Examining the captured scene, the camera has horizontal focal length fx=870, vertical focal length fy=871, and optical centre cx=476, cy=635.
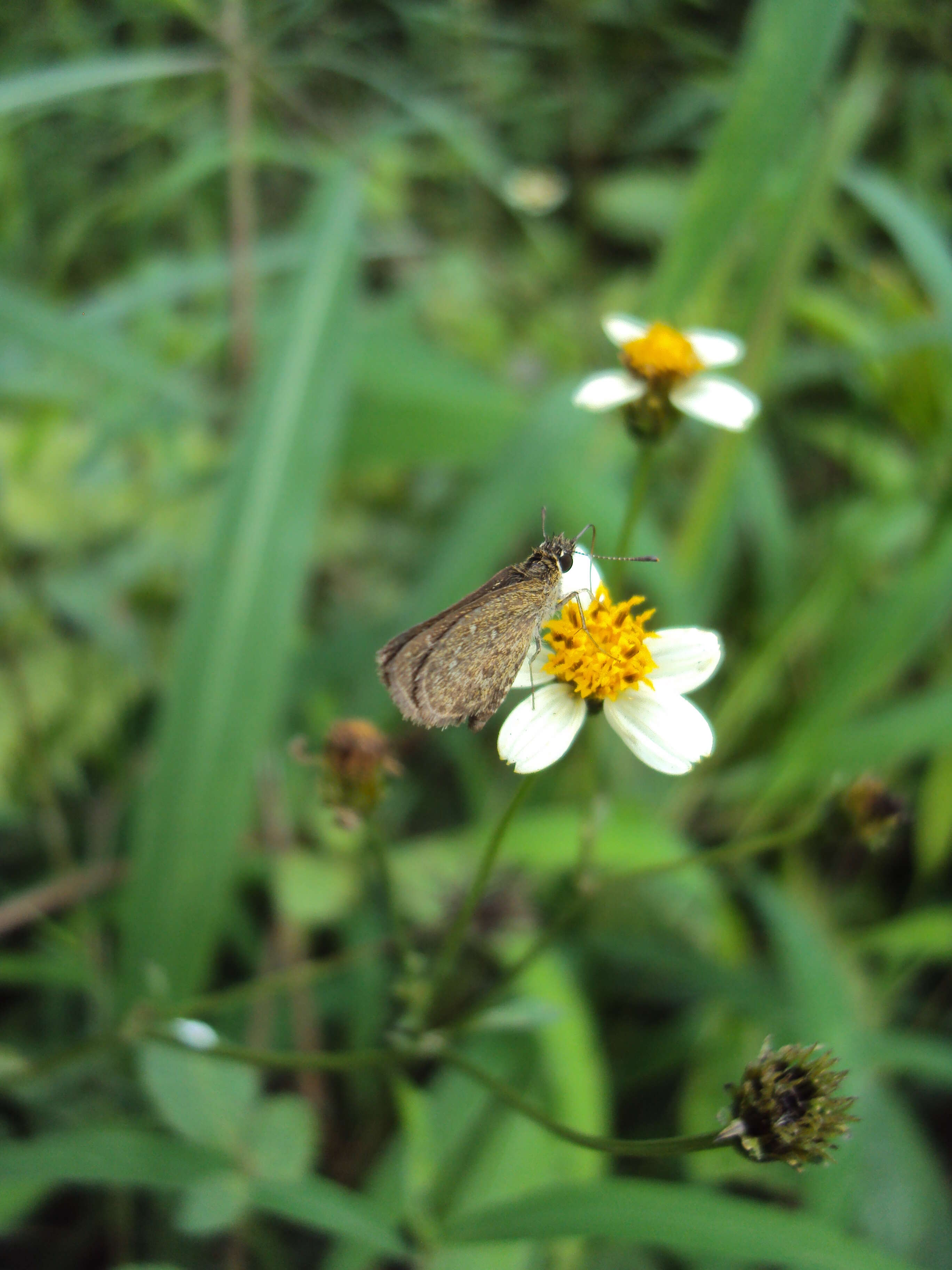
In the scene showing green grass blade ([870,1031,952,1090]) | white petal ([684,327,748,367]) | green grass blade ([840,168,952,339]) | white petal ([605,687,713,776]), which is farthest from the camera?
green grass blade ([840,168,952,339])

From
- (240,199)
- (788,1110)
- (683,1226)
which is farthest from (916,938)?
(240,199)

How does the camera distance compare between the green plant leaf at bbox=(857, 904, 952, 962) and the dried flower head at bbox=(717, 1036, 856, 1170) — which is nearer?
the dried flower head at bbox=(717, 1036, 856, 1170)

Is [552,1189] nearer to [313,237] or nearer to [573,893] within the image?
[573,893]

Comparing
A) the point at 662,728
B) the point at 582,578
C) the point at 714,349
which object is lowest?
the point at 662,728

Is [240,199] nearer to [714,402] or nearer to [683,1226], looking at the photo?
[714,402]

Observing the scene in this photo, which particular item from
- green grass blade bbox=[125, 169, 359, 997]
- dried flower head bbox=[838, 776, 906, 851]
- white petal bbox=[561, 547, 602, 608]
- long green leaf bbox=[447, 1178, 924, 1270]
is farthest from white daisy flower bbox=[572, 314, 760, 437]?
long green leaf bbox=[447, 1178, 924, 1270]

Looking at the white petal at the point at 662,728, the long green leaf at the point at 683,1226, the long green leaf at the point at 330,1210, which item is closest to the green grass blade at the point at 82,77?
the white petal at the point at 662,728

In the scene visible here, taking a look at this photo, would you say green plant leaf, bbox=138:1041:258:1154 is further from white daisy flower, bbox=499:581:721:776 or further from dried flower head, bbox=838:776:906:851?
dried flower head, bbox=838:776:906:851
